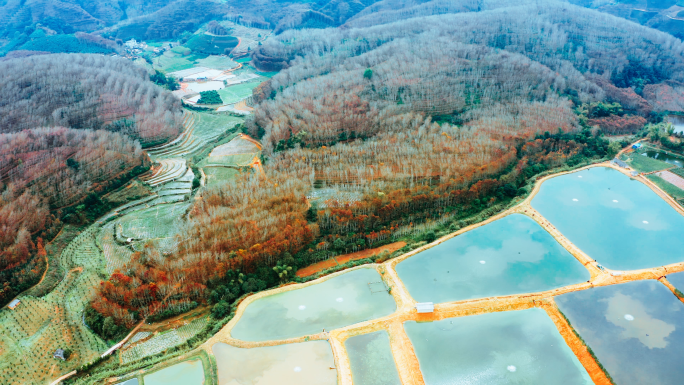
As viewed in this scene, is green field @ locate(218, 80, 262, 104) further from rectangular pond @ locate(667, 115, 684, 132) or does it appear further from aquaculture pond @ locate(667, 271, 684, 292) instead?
rectangular pond @ locate(667, 115, 684, 132)

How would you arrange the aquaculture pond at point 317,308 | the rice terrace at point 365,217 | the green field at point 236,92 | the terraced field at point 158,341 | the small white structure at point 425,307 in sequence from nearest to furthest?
1. the rice terrace at point 365,217
2. the terraced field at point 158,341
3. the aquaculture pond at point 317,308
4. the small white structure at point 425,307
5. the green field at point 236,92

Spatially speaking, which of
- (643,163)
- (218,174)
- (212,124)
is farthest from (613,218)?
(212,124)

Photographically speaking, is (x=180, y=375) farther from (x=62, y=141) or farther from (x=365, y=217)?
(x=62, y=141)

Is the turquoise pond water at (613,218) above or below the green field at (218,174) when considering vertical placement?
below

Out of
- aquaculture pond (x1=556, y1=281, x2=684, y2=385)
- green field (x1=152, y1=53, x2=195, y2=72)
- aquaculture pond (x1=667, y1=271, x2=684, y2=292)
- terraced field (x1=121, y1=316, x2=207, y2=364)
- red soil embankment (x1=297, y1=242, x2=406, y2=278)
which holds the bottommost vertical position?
aquaculture pond (x1=667, y1=271, x2=684, y2=292)

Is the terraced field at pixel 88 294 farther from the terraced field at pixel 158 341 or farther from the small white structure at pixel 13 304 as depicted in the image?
the small white structure at pixel 13 304

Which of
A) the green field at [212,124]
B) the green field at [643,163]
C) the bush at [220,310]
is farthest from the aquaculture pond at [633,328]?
the green field at [212,124]

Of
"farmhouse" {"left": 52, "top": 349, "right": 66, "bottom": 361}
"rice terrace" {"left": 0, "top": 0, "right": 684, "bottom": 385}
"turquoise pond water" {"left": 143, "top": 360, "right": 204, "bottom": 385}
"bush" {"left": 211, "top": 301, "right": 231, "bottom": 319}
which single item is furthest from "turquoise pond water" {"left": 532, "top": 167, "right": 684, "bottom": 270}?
"farmhouse" {"left": 52, "top": 349, "right": 66, "bottom": 361}
